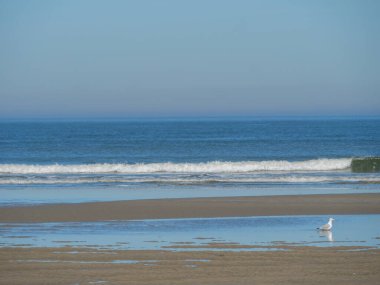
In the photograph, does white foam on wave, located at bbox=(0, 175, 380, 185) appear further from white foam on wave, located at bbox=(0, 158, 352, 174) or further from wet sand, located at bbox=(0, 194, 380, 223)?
wet sand, located at bbox=(0, 194, 380, 223)

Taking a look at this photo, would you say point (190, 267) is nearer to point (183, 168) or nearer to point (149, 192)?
point (149, 192)

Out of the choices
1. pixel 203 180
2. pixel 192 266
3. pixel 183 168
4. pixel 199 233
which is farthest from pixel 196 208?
pixel 183 168

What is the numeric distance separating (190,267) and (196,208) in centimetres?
856

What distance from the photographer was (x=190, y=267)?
10.6 meters

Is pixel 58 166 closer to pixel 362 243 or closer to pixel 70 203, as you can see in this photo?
pixel 70 203

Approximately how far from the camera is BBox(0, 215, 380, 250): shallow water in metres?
13.0

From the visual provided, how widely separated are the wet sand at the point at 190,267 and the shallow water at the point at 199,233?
2.61ft

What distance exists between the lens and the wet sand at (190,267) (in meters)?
9.86

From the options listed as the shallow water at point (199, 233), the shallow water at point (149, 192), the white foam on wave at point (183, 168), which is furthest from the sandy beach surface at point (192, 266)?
the white foam on wave at point (183, 168)

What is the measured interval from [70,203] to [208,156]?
2545 centimetres

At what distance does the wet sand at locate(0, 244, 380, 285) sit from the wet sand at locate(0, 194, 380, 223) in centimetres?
550

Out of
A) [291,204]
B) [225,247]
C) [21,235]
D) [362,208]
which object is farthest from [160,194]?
[225,247]

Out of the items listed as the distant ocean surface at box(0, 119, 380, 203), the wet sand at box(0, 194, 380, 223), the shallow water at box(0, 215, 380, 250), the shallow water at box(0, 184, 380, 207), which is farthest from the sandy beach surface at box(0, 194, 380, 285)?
the distant ocean surface at box(0, 119, 380, 203)

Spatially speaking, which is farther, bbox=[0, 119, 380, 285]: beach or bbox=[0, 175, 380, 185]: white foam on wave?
bbox=[0, 175, 380, 185]: white foam on wave
